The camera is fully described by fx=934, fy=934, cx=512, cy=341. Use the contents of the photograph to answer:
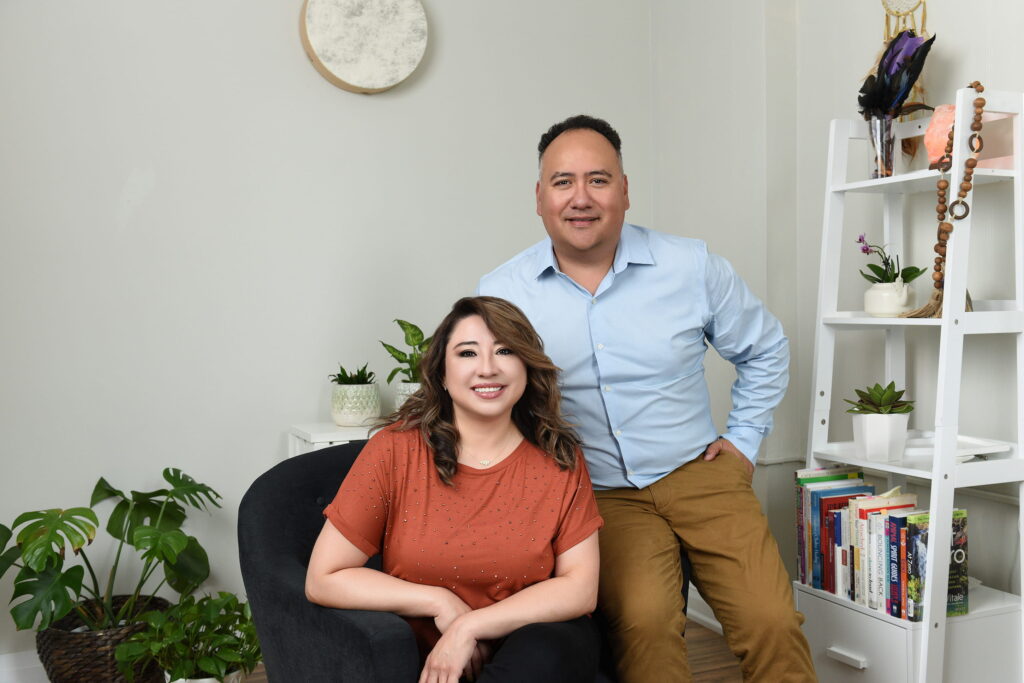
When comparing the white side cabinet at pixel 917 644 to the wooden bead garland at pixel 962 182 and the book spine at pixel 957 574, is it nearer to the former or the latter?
the book spine at pixel 957 574

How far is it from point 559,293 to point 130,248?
144 centimetres

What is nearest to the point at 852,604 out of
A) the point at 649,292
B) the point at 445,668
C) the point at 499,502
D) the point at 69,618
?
the point at 649,292

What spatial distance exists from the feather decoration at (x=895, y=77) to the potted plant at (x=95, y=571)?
213cm

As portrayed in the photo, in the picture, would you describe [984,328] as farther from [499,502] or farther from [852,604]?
[499,502]

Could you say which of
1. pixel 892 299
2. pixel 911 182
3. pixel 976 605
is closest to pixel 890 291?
pixel 892 299

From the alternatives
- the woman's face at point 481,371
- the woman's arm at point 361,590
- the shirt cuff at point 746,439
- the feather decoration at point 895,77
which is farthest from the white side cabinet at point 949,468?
the woman's arm at point 361,590

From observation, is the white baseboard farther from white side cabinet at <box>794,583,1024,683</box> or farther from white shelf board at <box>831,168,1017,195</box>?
white shelf board at <box>831,168,1017,195</box>

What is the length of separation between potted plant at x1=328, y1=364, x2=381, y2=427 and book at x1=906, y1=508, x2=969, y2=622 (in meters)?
1.54

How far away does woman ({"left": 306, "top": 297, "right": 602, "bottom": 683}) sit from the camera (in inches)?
58.2

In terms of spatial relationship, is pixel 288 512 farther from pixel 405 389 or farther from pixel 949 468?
pixel 949 468

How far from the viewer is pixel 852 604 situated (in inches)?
88.9

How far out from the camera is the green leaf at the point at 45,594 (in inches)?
92.9

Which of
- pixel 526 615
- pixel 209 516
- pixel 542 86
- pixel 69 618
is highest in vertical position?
pixel 542 86

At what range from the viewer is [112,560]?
9.19 feet
